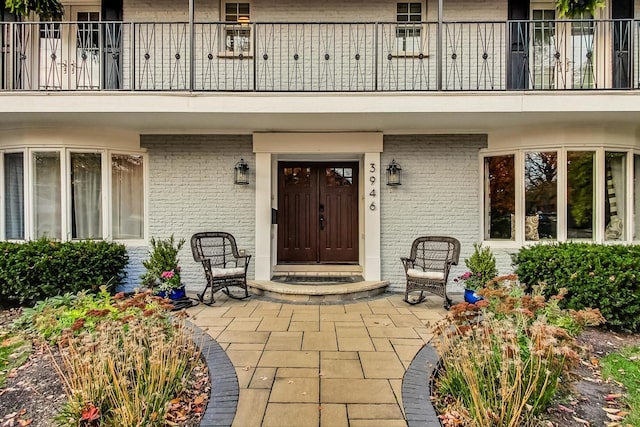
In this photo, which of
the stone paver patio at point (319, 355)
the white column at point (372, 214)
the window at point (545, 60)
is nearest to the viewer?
the stone paver patio at point (319, 355)

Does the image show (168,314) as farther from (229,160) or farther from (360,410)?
(229,160)

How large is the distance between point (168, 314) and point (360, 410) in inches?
72.3

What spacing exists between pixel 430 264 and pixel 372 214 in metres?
1.36

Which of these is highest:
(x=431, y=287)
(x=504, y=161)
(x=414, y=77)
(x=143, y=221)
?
(x=414, y=77)

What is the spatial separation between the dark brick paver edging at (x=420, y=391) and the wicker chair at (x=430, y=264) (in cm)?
178

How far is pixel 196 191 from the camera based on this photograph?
6.23 meters

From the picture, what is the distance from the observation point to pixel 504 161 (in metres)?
6.04

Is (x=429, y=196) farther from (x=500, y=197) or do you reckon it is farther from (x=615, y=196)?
(x=615, y=196)

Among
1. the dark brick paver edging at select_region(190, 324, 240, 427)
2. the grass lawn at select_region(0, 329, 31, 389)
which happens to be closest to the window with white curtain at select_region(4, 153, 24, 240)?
the grass lawn at select_region(0, 329, 31, 389)

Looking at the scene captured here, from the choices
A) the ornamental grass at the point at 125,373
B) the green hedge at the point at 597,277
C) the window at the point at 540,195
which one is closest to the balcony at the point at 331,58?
the window at the point at 540,195

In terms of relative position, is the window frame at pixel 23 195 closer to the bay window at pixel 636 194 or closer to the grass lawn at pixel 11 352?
the grass lawn at pixel 11 352

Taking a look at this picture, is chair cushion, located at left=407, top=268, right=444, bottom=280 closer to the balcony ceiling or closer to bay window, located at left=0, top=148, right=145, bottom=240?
the balcony ceiling

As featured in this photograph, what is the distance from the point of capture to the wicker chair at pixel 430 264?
5.19 metres

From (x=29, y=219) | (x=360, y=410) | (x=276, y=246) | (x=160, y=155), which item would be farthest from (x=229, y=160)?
(x=360, y=410)
